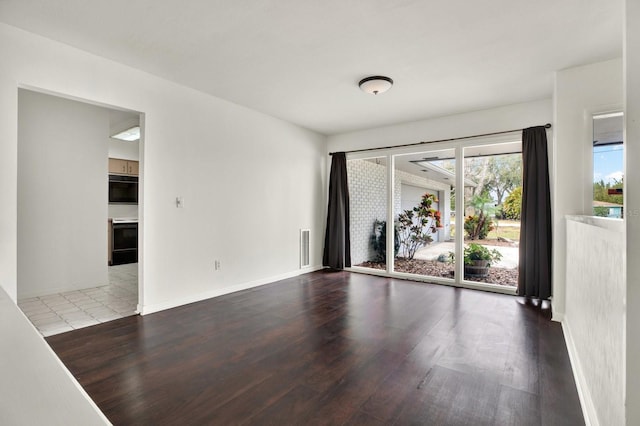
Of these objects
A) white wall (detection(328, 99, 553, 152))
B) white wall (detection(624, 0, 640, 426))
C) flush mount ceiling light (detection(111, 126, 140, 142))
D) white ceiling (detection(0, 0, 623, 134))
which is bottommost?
white wall (detection(624, 0, 640, 426))

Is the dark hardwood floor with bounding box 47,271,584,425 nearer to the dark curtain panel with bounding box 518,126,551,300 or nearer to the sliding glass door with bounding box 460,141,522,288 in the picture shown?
the dark curtain panel with bounding box 518,126,551,300

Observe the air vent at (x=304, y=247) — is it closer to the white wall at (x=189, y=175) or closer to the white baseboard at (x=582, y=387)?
the white wall at (x=189, y=175)

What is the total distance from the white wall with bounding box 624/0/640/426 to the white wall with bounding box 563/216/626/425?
0.12 metres

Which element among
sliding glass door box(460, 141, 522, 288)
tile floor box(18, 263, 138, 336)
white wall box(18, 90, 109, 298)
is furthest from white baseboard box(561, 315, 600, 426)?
white wall box(18, 90, 109, 298)

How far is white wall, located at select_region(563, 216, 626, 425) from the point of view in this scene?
1.20 meters

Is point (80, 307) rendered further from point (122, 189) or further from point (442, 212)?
point (442, 212)

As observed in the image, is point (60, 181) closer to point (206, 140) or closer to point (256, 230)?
point (206, 140)

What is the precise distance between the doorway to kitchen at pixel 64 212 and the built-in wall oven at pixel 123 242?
1.41 meters

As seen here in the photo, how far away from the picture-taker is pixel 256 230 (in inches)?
188

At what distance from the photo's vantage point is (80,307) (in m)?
3.66

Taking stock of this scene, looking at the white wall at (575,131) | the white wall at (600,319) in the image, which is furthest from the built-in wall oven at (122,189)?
the white wall at (600,319)

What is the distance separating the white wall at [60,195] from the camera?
13.2ft

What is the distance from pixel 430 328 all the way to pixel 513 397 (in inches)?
43.9

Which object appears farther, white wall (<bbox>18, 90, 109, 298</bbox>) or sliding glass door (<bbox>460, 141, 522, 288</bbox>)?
sliding glass door (<bbox>460, 141, 522, 288</bbox>)
